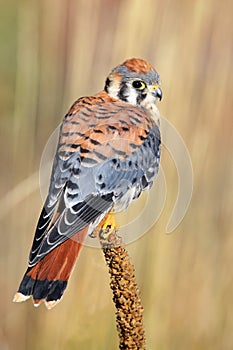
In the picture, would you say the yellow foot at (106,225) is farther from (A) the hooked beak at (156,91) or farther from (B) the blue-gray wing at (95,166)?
(A) the hooked beak at (156,91)

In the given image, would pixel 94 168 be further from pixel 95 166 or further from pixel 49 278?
pixel 49 278

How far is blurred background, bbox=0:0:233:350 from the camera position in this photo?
2.88 meters

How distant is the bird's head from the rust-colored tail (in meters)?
0.78

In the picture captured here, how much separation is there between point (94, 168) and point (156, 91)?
45 cm

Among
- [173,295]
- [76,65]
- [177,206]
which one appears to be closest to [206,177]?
[177,206]

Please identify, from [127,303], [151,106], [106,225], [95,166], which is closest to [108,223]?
[106,225]

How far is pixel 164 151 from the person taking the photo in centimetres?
314

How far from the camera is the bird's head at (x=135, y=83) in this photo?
2768 millimetres

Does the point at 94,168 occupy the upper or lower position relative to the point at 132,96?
lower

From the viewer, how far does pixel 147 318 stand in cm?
305

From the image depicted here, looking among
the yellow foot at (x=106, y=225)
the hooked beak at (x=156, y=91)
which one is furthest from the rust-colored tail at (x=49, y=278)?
the hooked beak at (x=156, y=91)

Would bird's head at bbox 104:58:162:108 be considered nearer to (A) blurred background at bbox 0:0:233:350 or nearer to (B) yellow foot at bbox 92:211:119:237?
(A) blurred background at bbox 0:0:233:350

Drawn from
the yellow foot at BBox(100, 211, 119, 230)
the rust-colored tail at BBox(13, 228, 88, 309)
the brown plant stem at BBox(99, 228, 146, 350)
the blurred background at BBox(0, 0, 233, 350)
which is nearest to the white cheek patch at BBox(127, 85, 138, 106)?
the blurred background at BBox(0, 0, 233, 350)

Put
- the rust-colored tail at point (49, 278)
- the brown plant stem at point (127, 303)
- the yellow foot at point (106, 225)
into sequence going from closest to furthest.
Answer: the brown plant stem at point (127, 303)
the rust-colored tail at point (49, 278)
the yellow foot at point (106, 225)
